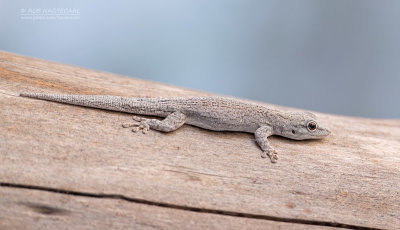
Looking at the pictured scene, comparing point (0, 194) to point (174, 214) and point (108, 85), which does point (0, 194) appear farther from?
point (108, 85)

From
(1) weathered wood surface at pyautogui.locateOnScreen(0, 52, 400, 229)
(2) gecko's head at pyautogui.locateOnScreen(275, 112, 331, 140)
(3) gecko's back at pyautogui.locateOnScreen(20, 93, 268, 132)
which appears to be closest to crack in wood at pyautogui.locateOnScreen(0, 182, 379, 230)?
(1) weathered wood surface at pyautogui.locateOnScreen(0, 52, 400, 229)

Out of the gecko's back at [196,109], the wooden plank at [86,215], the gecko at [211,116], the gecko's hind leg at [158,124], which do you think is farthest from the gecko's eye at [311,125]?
the wooden plank at [86,215]

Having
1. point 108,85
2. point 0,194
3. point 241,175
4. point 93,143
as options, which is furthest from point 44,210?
point 108,85

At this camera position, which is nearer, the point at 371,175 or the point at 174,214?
the point at 174,214

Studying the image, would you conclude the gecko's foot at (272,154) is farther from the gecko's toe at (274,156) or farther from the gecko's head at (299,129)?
the gecko's head at (299,129)

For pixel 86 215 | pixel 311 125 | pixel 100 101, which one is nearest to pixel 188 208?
pixel 86 215

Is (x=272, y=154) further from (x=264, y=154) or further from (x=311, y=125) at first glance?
(x=311, y=125)
